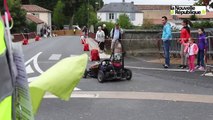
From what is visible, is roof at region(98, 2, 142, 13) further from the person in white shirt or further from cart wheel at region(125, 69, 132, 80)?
cart wheel at region(125, 69, 132, 80)

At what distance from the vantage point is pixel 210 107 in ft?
28.2

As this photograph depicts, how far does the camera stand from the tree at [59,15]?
114 meters

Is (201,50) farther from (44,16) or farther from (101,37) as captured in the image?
(44,16)

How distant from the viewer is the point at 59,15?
116 m

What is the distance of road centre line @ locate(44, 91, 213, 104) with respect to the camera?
9.45 meters

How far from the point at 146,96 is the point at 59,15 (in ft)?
354

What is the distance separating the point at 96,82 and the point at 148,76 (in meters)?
2.08

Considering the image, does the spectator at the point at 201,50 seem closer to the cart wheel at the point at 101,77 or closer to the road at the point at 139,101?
the road at the point at 139,101

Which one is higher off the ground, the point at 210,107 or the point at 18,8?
the point at 18,8

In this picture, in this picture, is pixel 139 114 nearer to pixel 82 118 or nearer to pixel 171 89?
pixel 82 118

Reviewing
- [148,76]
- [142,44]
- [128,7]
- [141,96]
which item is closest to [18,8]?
[142,44]

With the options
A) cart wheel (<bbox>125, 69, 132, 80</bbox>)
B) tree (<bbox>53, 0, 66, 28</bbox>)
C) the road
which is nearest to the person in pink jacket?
the road

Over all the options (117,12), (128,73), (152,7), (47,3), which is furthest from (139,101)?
(152,7)

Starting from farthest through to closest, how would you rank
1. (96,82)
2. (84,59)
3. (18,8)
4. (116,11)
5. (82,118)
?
1. (116,11)
2. (18,8)
3. (96,82)
4. (82,118)
5. (84,59)
